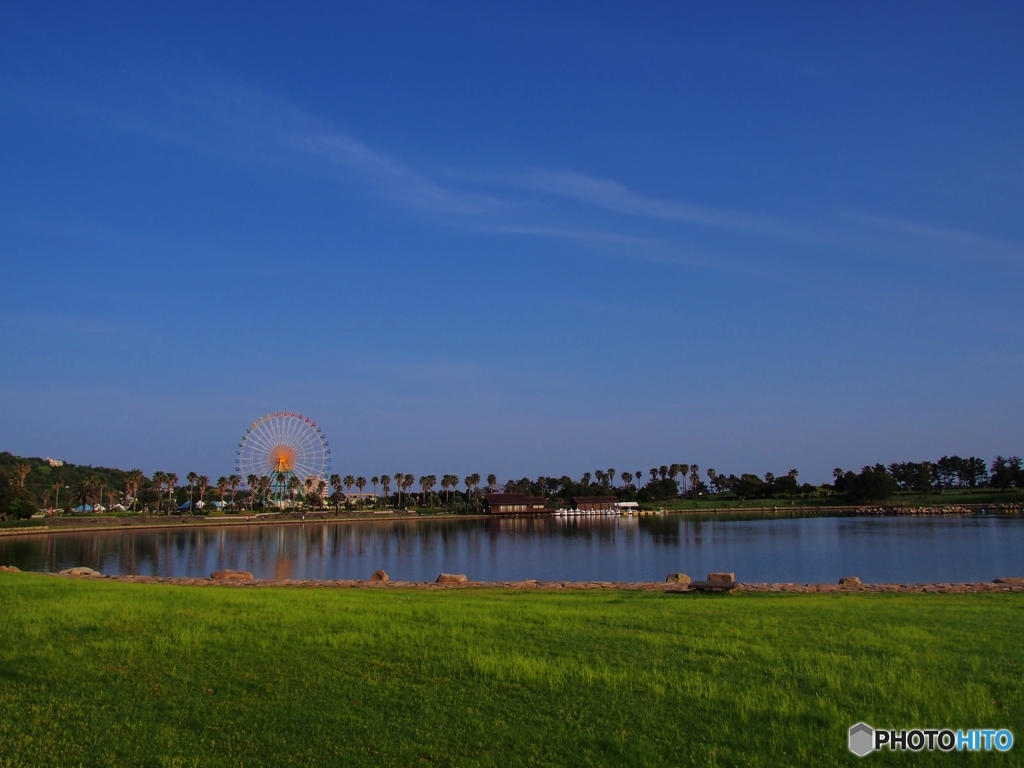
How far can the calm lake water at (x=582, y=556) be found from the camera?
4072 centimetres

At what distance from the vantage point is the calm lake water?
4072cm

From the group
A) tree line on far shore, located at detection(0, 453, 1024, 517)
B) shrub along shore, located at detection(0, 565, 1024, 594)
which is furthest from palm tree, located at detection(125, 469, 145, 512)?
shrub along shore, located at detection(0, 565, 1024, 594)

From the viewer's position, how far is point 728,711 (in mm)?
8672

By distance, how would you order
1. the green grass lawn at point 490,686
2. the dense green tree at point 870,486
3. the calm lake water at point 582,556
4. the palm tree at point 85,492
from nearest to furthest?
the green grass lawn at point 490,686, the calm lake water at point 582,556, the palm tree at point 85,492, the dense green tree at point 870,486

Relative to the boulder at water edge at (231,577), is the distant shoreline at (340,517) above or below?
below

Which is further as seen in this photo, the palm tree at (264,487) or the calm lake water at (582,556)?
the palm tree at (264,487)

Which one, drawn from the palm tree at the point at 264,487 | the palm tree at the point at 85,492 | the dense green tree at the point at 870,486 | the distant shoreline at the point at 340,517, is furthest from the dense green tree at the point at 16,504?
the dense green tree at the point at 870,486

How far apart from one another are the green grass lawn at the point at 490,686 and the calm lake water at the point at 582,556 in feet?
79.2

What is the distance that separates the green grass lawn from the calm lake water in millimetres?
24155

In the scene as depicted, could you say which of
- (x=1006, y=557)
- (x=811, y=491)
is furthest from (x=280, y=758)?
(x=811, y=491)

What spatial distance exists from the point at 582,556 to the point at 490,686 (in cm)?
4647

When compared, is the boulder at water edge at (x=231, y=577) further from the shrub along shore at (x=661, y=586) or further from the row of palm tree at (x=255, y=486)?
the row of palm tree at (x=255, y=486)

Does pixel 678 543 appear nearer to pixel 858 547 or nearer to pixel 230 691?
pixel 858 547

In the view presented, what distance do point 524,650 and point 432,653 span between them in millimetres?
1442
